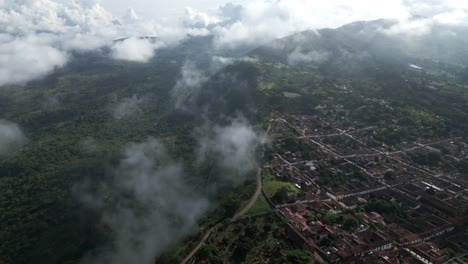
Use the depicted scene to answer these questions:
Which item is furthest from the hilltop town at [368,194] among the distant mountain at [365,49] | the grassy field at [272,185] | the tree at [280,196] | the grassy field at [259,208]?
the distant mountain at [365,49]

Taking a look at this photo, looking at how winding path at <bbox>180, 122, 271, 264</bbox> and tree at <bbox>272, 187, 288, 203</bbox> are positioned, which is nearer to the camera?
winding path at <bbox>180, 122, 271, 264</bbox>

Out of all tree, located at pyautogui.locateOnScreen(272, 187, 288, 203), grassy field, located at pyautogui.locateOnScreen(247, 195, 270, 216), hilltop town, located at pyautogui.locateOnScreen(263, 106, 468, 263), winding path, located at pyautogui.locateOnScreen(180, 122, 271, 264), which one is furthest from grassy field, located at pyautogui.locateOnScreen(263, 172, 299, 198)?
grassy field, located at pyautogui.locateOnScreen(247, 195, 270, 216)

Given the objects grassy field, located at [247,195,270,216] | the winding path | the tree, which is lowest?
the winding path

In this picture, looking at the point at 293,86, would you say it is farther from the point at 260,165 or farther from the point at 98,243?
the point at 98,243

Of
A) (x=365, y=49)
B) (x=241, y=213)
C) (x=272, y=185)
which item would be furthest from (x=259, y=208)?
(x=365, y=49)

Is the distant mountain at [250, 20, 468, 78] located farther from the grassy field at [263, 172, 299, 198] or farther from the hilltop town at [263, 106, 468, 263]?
the grassy field at [263, 172, 299, 198]

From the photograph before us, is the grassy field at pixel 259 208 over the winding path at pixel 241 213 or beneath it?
over

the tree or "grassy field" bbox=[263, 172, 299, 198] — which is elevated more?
the tree

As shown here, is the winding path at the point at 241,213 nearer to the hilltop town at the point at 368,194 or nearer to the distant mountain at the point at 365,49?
the hilltop town at the point at 368,194
